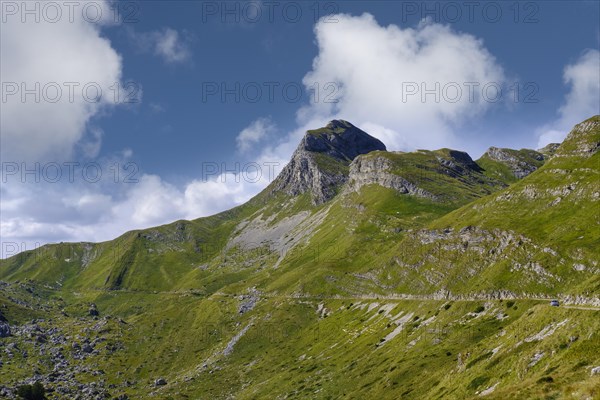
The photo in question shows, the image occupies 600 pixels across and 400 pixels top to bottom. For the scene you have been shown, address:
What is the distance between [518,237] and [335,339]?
87.9 metres

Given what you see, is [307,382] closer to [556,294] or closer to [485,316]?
[485,316]

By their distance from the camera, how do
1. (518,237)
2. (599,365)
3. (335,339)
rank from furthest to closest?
(335,339) → (518,237) → (599,365)

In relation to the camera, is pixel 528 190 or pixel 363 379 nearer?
pixel 363 379

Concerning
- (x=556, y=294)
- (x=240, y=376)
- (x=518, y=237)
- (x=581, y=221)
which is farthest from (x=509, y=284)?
(x=240, y=376)

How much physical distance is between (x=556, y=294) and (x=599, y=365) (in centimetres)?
9047

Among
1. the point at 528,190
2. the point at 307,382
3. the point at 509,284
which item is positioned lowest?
the point at 307,382

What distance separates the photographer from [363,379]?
12544 centimetres

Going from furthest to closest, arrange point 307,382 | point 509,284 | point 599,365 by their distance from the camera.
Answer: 1. point 307,382
2. point 509,284
3. point 599,365

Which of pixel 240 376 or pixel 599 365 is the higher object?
pixel 599 365

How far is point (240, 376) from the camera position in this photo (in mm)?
193750

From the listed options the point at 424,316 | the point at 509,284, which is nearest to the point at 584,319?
the point at 509,284

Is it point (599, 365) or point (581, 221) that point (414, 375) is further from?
point (581, 221)

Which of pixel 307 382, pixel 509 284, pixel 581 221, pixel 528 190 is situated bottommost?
pixel 307 382

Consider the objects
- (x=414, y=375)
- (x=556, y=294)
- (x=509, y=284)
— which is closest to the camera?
(x=414, y=375)
